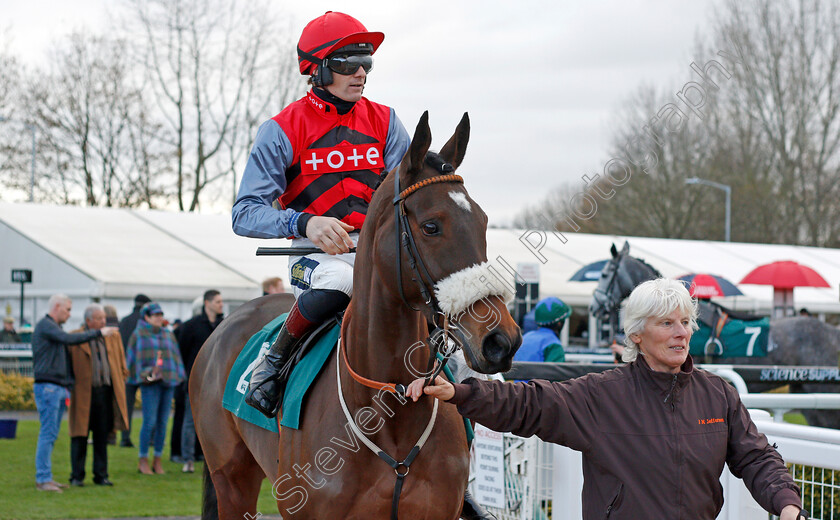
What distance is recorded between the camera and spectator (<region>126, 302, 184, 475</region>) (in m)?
9.30

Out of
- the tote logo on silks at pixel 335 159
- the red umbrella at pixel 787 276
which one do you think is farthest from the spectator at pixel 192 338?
the red umbrella at pixel 787 276

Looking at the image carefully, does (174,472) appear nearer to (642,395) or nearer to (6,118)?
(642,395)

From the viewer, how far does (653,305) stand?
8.51ft

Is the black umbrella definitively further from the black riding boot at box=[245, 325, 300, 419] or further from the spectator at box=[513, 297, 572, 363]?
the black riding boot at box=[245, 325, 300, 419]

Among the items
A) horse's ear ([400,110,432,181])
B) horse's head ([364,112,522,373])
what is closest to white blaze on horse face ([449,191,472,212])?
horse's head ([364,112,522,373])

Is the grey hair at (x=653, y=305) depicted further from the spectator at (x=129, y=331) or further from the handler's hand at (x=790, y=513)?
the spectator at (x=129, y=331)

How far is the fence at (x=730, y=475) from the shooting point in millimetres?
A: 3182

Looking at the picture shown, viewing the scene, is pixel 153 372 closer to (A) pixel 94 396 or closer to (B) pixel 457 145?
(A) pixel 94 396

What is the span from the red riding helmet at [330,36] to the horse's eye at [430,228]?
3.73ft

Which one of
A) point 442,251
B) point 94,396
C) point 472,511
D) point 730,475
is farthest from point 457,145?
point 94,396

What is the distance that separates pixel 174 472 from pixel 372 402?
23.4ft

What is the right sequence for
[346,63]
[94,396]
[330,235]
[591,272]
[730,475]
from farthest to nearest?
[591,272] → [94,396] → [730,475] → [346,63] → [330,235]

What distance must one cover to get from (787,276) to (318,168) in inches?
483

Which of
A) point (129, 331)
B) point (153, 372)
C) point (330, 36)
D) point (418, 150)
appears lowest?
point (153, 372)
